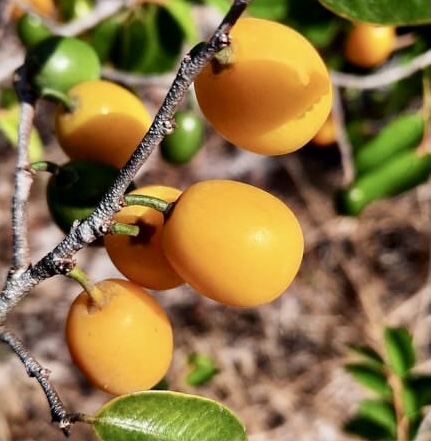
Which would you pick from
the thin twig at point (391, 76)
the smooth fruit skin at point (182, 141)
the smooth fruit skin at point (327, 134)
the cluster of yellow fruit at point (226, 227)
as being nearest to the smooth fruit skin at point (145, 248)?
the cluster of yellow fruit at point (226, 227)

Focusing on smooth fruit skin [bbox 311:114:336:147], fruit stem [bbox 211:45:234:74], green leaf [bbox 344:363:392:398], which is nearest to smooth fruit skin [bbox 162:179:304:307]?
fruit stem [bbox 211:45:234:74]

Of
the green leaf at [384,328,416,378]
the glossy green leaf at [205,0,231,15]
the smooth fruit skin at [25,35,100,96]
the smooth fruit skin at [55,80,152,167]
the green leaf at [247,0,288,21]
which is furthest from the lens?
the green leaf at [384,328,416,378]

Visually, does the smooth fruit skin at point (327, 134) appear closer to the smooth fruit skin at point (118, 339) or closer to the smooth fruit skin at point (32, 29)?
the smooth fruit skin at point (32, 29)

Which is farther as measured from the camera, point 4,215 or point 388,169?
point 4,215

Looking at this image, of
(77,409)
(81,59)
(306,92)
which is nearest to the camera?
(306,92)

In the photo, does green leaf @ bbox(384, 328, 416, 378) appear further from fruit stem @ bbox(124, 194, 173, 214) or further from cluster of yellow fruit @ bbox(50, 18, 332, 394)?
fruit stem @ bbox(124, 194, 173, 214)

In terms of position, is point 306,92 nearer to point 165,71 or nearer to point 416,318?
point 165,71

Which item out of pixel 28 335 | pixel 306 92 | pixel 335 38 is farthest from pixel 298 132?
pixel 28 335
